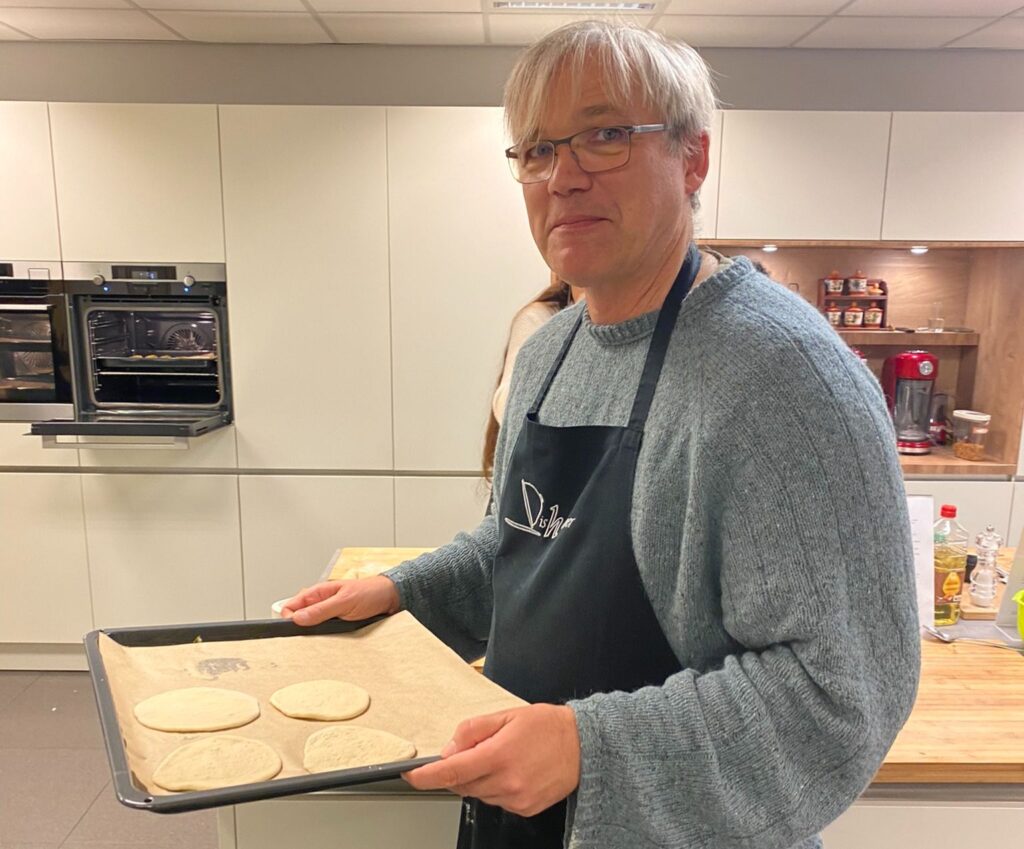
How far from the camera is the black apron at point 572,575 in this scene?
2.55 feet

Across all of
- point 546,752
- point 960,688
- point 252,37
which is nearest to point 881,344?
point 960,688

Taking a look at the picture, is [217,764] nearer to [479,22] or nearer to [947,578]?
[947,578]

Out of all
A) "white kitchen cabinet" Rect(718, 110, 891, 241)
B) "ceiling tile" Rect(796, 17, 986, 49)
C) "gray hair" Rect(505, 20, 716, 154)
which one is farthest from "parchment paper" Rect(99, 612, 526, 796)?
"ceiling tile" Rect(796, 17, 986, 49)

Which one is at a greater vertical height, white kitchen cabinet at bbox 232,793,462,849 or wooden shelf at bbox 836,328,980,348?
wooden shelf at bbox 836,328,980,348

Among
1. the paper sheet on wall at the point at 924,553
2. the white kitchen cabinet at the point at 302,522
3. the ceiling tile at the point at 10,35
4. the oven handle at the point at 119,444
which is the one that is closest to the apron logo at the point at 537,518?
the paper sheet on wall at the point at 924,553

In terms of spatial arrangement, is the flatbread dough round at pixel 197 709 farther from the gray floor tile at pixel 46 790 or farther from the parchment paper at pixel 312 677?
the gray floor tile at pixel 46 790

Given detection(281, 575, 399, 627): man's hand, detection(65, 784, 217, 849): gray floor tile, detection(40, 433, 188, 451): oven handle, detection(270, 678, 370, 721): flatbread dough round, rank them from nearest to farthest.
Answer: detection(270, 678, 370, 721): flatbread dough round < detection(281, 575, 399, 627): man's hand < detection(65, 784, 217, 849): gray floor tile < detection(40, 433, 188, 451): oven handle

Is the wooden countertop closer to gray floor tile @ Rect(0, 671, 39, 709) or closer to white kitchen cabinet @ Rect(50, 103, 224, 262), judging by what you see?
white kitchen cabinet @ Rect(50, 103, 224, 262)

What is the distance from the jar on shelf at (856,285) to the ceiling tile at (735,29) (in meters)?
0.97

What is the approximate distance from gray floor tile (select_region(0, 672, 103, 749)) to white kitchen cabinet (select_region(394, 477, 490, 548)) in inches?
Answer: 48.0

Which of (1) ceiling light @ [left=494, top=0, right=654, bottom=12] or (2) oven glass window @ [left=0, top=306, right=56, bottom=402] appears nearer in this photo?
(1) ceiling light @ [left=494, top=0, right=654, bottom=12]

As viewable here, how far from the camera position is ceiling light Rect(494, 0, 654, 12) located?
268 centimetres

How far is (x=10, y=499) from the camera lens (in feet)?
9.82

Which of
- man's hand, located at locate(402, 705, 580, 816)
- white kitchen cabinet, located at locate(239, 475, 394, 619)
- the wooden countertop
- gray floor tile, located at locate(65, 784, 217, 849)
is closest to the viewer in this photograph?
man's hand, located at locate(402, 705, 580, 816)
